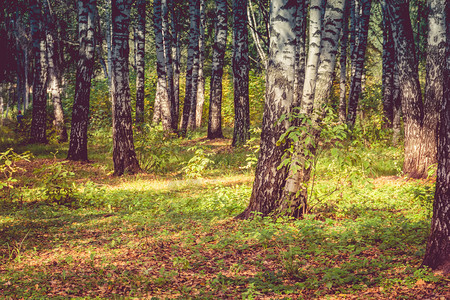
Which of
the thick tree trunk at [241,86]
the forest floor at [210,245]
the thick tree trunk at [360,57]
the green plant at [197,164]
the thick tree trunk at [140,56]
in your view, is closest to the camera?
the forest floor at [210,245]

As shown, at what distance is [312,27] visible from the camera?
660 centimetres

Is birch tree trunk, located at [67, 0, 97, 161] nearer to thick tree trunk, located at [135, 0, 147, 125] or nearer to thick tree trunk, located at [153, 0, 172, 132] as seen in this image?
thick tree trunk, located at [153, 0, 172, 132]


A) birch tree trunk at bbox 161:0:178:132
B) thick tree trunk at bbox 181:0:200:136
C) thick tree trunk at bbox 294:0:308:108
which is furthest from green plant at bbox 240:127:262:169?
birch tree trunk at bbox 161:0:178:132

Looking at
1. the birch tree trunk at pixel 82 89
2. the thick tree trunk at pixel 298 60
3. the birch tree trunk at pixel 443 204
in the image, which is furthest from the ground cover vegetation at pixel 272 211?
the thick tree trunk at pixel 298 60

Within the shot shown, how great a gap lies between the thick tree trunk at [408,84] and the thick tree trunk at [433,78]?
236 mm

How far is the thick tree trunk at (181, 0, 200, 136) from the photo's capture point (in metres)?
18.6

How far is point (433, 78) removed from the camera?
8.02m

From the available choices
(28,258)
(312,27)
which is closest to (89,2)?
(312,27)

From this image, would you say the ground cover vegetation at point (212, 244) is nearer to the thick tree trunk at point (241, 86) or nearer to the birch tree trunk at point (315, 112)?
the birch tree trunk at point (315, 112)

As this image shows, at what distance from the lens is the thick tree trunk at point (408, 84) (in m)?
8.42

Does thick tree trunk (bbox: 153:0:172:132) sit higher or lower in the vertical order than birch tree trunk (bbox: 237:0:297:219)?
higher

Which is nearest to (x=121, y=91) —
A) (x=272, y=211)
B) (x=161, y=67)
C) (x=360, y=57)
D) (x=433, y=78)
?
(x=272, y=211)

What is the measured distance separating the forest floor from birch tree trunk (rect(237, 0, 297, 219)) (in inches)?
23.8

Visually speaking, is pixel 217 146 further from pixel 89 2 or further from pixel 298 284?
pixel 298 284
